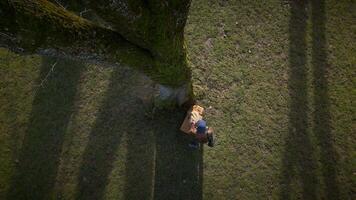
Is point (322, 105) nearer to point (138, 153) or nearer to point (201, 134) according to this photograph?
point (201, 134)

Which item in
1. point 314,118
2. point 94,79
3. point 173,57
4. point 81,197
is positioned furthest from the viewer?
point 94,79

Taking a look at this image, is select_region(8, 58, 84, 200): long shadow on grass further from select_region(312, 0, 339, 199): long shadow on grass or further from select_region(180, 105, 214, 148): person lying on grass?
select_region(312, 0, 339, 199): long shadow on grass

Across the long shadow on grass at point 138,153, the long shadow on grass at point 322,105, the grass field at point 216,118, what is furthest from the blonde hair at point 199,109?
the long shadow on grass at point 322,105

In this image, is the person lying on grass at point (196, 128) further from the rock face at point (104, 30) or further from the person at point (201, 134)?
the rock face at point (104, 30)

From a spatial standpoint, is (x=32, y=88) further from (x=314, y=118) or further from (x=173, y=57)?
(x=314, y=118)

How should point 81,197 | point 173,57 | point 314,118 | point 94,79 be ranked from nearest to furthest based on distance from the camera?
point 173,57, point 81,197, point 314,118, point 94,79

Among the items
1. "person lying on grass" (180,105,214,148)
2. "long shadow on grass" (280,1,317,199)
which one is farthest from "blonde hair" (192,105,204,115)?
"long shadow on grass" (280,1,317,199)

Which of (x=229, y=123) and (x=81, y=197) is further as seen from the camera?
(x=229, y=123)

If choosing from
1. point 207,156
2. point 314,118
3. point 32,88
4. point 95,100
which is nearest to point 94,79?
point 95,100
